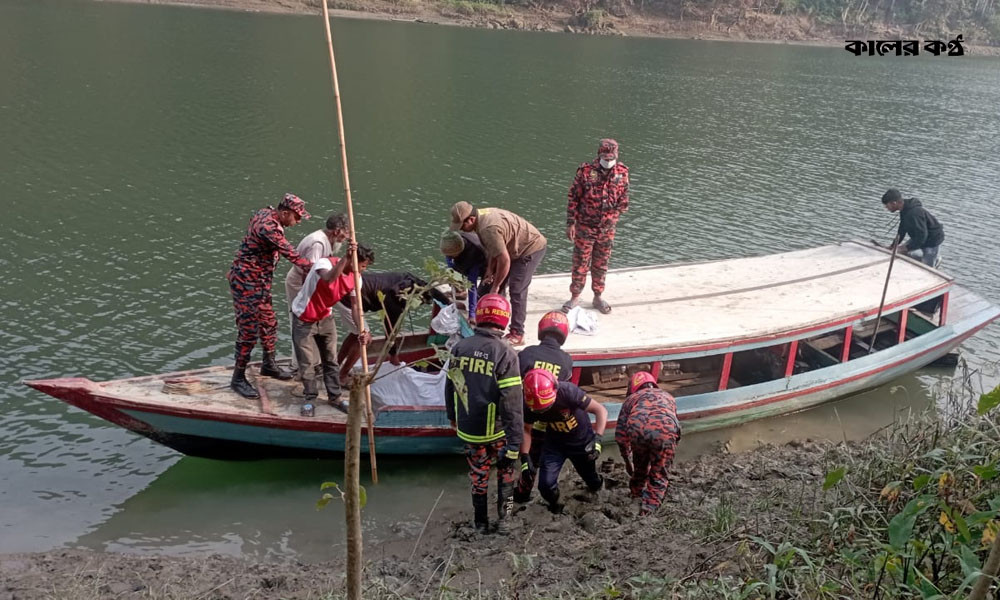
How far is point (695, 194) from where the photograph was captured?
74.8 feet

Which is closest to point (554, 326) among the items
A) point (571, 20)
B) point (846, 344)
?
point (846, 344)

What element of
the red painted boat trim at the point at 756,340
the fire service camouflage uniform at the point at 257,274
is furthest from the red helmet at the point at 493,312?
the fire service camouflage uniform at the point at 257,274

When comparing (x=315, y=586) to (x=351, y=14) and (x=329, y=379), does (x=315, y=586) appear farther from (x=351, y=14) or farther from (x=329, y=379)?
(x=351, y=14)

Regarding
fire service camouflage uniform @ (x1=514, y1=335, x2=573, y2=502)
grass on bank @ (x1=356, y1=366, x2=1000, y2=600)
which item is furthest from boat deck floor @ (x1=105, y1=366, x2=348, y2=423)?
grass on bank @ (x1=356, y1=366, x2=1000, y2=600)

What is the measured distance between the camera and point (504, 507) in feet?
24.3

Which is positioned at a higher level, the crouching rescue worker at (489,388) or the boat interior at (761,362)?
the crouching rescue worker at (489,388)

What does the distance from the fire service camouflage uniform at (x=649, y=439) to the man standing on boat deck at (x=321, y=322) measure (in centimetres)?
271

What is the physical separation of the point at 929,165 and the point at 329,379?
26.8 metres

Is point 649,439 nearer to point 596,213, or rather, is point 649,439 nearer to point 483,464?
point 483,464

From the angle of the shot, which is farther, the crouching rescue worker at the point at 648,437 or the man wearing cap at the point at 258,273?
the man wearing cap at the point at 258,273

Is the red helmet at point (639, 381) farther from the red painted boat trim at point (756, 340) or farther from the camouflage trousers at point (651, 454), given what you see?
the red painted boat trim at point (756, 340)

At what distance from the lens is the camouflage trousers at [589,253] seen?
31.9 feet

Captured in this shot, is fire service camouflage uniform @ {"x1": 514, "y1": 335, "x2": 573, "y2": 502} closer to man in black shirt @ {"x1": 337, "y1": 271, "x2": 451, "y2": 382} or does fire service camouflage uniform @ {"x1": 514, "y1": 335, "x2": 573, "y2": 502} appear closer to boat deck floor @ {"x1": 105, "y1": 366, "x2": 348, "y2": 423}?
man in black shirt @ {"x1": 337, "y1": 271, "x2": 451, "y2": 382}

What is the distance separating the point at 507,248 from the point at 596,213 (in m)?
1.79
